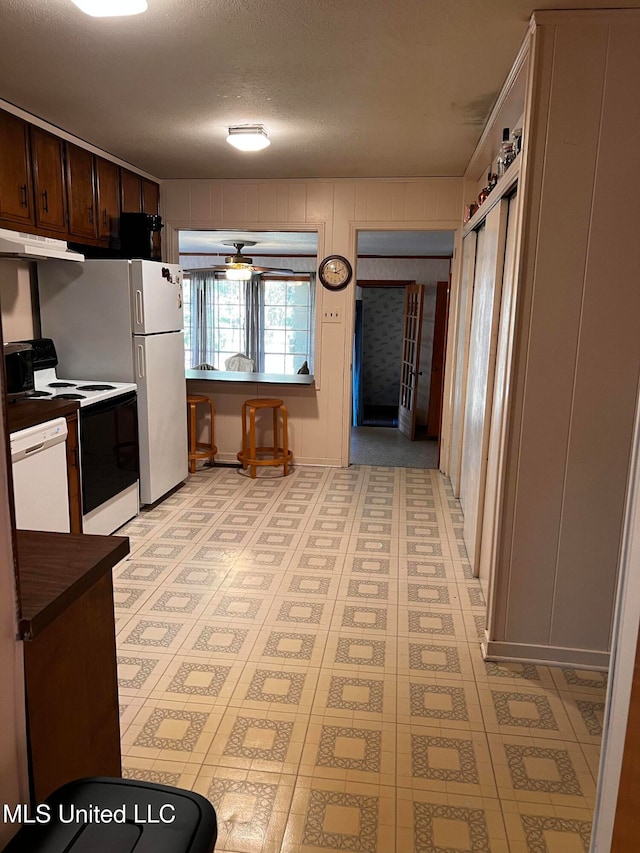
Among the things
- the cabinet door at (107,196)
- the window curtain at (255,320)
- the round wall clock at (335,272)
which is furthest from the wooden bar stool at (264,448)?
the window curtain at (255,320)

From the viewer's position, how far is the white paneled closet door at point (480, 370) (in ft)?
9.68

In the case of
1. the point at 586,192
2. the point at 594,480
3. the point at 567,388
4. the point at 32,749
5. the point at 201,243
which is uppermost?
the point at 201,243

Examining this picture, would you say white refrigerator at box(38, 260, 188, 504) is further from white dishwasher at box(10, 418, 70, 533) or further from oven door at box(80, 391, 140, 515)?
white dishwasher at box(10, 418, 70, 533)

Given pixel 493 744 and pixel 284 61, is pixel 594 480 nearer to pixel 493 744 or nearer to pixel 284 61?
pixel 493 744

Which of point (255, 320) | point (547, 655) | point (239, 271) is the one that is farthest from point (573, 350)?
point (255, 320)

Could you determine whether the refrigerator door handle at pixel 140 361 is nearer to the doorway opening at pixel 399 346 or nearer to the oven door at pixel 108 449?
the oven door at pixel 108 449

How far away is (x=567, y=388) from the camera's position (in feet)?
7.24

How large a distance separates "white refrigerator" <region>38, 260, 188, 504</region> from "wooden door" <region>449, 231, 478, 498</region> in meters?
2.15

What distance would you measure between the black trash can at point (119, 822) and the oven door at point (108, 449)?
2.49 metres

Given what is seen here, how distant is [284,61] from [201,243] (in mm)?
5816

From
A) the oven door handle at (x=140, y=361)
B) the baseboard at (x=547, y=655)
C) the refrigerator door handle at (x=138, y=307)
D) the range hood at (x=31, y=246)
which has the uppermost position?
the range hood at (x=31, y=246)

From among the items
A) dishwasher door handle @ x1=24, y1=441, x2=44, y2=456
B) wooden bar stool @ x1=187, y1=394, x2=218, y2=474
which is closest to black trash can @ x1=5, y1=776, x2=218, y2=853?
dishwasher door handle @ x1=24, y1=441, x2=44, y2=456

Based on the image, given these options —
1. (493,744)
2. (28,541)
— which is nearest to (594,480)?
(493,744)

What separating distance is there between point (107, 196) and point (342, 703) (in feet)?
11.8
